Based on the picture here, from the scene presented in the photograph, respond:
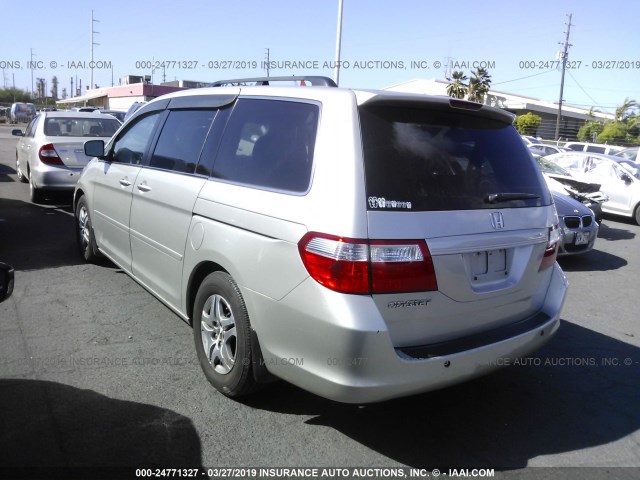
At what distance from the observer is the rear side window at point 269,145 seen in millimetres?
2984

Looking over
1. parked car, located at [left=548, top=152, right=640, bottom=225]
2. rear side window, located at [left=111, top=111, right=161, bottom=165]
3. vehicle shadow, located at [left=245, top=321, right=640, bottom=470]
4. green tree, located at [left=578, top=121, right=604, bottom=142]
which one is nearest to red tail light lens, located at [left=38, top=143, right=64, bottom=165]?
rear side window, located at [left=111, top=111, right=161, bottom=165]

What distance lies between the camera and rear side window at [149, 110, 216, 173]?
12.7 ft

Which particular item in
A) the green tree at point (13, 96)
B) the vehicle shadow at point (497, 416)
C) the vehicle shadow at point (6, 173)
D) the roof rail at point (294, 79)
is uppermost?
the green tree at point (13, 96)

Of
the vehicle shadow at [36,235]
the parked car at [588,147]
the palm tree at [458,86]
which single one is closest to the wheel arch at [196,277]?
the vehicle shadow at [36,235]

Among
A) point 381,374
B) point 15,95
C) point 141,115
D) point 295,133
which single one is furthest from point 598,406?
point 15,95

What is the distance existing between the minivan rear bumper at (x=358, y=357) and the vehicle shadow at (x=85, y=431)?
2.31 feet

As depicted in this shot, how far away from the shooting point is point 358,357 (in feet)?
8.43

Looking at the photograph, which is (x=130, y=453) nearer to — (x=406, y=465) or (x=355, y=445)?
(x=355, y=445)

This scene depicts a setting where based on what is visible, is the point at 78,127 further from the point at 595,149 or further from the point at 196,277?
the point at 595,149

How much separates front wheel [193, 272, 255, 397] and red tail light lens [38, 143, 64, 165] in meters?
6.87

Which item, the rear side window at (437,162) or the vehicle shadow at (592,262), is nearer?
the rear side window at (437,162)

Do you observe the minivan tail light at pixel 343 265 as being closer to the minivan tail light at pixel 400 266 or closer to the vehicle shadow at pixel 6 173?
the minivan tail light at pixel 400 266

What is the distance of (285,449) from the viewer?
2965mm

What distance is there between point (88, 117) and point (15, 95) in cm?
9839
